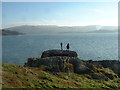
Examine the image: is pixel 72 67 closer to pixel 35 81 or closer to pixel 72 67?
pixel 72 67

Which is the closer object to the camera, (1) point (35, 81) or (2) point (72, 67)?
(1) point (35, 81)

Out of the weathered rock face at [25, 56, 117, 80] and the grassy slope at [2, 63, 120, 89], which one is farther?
the weathered rock face at [25, 56, 117, 80]

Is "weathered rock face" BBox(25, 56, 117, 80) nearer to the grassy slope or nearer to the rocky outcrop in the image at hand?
the rocky outcrop

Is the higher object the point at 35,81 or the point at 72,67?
the point at 72,67

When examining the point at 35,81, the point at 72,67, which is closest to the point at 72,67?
the point at 72,67

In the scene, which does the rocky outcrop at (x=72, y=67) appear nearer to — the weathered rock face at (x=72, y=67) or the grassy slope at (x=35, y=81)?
the weathered rock face at (x=72, y=67)

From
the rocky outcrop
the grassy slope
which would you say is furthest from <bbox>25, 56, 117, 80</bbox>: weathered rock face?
the grassy slope

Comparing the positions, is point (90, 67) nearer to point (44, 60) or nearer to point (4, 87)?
point (44, 60)

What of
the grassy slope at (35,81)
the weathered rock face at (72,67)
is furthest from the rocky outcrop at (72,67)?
the grassy slope at (35,81)

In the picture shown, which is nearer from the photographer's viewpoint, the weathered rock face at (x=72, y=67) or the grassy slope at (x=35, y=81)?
the grassy slope at (x=35, y=81)

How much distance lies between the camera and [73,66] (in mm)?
34844

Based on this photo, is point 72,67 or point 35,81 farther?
point 72,67

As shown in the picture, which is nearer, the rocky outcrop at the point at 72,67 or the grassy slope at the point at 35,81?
the grassy slope at the point at 35,81

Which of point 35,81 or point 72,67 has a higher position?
point 72,67
